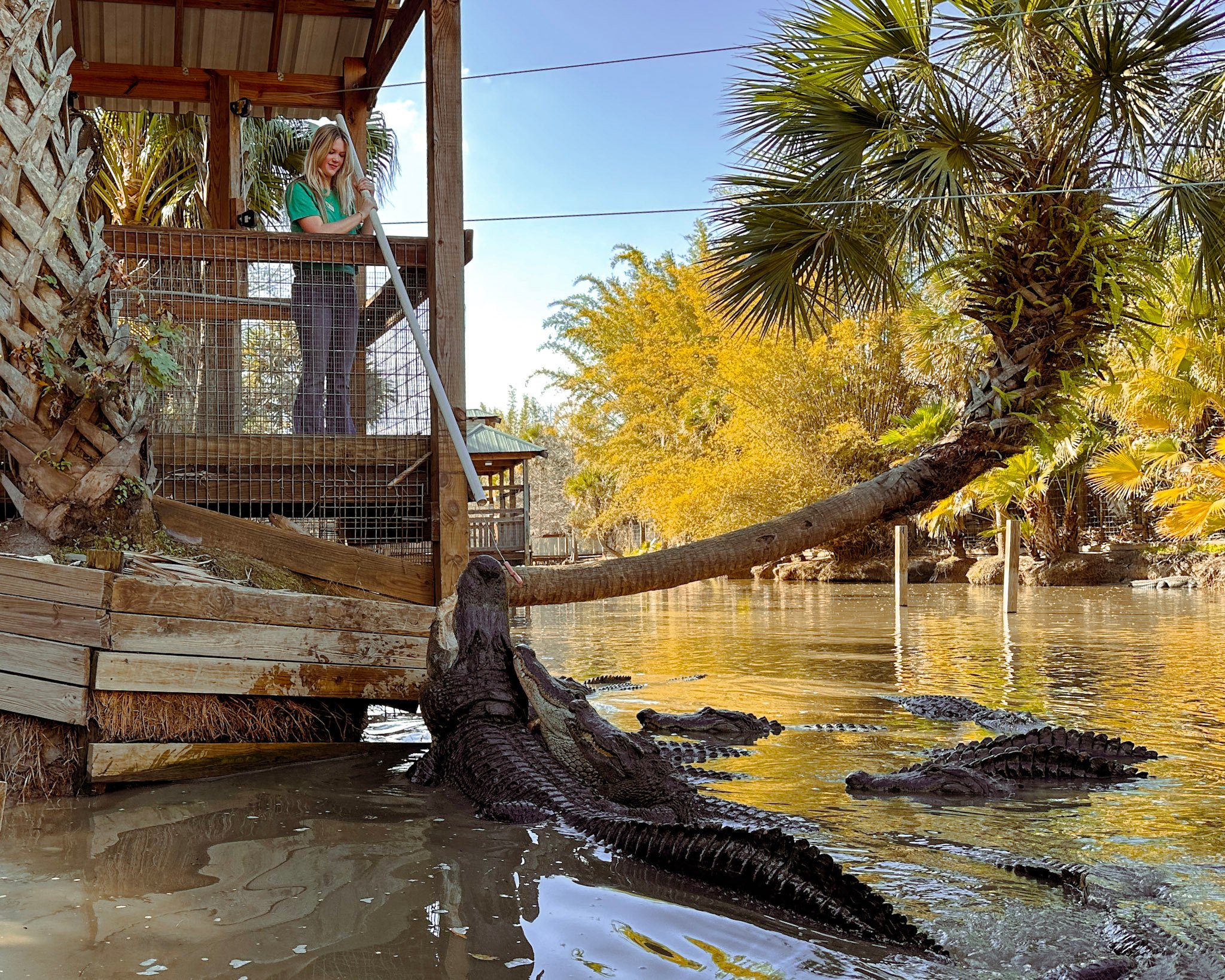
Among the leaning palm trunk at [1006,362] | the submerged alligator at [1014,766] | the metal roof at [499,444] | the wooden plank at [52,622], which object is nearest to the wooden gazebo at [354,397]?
the wooden plank at [52,622]

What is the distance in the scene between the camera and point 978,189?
5.84 m

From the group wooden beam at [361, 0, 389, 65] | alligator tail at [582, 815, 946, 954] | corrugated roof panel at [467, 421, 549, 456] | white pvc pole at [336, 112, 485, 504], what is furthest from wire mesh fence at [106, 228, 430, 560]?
corrugated roof panel at [467, 421, 549, 456]

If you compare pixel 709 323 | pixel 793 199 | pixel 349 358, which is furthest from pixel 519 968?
pixel 709 323

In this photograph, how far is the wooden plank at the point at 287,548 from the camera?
4.24 metres

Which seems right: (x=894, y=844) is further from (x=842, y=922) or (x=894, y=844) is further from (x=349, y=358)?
(x=349, y=358)

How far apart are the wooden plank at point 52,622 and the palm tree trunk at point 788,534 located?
1762 mm

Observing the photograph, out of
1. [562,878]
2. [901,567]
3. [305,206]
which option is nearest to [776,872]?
[562,878]

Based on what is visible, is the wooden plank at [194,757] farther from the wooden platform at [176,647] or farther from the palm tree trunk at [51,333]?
the palm tree trunk at [51,333]

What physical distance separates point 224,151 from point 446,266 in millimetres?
3512

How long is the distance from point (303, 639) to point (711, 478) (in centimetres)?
1859

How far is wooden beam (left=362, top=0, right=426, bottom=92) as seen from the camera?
5414 millimetres

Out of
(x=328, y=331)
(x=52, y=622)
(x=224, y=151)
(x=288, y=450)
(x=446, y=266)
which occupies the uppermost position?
(x=224, y=151)

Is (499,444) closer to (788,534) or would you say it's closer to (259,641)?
(788,534)

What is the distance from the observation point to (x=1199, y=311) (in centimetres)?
1140
